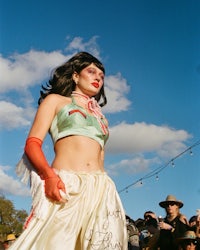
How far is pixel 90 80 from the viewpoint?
346 cm

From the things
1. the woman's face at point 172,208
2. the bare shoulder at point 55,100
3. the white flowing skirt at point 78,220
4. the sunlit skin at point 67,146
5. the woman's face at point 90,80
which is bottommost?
the white flowing skirt at point 78,220

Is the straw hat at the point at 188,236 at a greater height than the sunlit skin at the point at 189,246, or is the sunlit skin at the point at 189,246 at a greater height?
the straw hat at the point at 188,236

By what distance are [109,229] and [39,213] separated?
463 millimetres

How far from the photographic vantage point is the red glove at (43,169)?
275cm

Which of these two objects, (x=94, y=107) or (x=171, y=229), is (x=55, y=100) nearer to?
(x=94, y=107)

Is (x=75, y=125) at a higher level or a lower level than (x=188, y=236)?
lower

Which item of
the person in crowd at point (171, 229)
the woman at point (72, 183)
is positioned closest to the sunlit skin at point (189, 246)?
the person in crowd at point (171, 229)

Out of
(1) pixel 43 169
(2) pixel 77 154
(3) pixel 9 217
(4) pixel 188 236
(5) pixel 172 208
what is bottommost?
(1) pixel 43 169

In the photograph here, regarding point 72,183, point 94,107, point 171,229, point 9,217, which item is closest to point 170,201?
point 171,229

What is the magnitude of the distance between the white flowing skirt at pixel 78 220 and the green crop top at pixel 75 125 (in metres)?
0.31

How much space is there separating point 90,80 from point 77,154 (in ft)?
2.45

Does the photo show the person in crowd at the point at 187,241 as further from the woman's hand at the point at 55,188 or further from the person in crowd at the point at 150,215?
the woman's hand at the point at 55,188

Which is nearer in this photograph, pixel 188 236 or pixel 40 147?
pixel 40 147

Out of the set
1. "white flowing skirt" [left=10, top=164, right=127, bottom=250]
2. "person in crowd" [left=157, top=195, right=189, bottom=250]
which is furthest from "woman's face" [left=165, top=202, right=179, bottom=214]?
"white flowing skirt" [left=10, top=164, right=127, bottom=250]
